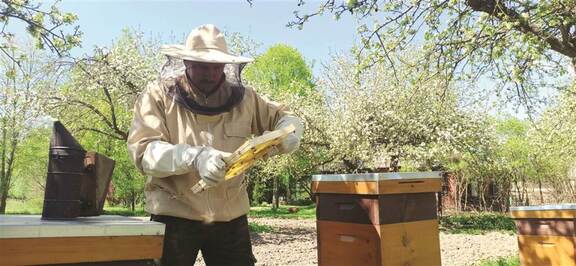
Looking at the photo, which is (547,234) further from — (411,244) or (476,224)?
(476,224)

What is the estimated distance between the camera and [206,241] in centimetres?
212

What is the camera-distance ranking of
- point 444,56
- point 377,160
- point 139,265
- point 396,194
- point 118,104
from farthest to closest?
point 377,160
point 118,104
point 444,56
point 396,194
point 139,265

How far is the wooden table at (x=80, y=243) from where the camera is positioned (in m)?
1.39

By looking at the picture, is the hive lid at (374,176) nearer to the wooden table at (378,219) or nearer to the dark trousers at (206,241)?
the wooden table at (378,219)

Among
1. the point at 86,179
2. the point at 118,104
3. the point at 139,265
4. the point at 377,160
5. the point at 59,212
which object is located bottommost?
the point at 139,265

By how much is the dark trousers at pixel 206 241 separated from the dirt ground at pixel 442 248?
4787 mm

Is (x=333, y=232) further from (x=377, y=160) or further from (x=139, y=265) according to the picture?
(x=377, y=160)

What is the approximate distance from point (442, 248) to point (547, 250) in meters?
4.52

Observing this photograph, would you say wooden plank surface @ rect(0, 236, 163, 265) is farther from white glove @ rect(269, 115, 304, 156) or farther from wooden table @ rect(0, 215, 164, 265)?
white glove @ rect(269, 115, 304, 156)

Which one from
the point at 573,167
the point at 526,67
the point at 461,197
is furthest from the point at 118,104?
the point at 573,167

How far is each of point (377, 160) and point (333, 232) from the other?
31.5 feet

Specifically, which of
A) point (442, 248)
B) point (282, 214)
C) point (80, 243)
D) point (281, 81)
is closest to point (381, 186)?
point (80, 243)

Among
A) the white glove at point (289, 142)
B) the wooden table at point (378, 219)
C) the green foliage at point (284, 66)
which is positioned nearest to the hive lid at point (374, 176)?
the wooden table at point (378, 219)

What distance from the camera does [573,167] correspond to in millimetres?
15445
